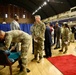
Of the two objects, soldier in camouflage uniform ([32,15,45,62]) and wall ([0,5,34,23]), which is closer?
soldier in camouflage uniform ([32,15,45,62])

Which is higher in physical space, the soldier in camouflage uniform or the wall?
the wall

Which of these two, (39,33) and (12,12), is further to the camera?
(12,12)

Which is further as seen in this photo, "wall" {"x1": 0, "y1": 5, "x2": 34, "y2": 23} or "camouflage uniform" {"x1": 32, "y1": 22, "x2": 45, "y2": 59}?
"wall" {"x1": 0, "y1": 5, "x2": 34, "y2": 23}

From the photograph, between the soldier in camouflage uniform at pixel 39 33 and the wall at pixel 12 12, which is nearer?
the soldier in camouflage uniform at pixel 39 33

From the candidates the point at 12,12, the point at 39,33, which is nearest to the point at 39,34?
the point at 39,33

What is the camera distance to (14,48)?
13.9ft

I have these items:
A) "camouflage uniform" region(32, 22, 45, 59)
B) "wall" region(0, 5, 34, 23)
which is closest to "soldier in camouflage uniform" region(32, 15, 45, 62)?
"camouflage uniform" region(32, 22, 45, 59)

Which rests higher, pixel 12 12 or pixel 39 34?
pixel 12 12

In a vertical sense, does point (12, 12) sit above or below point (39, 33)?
above

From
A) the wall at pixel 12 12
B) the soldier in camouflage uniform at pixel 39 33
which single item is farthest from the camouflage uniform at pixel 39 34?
the wall at pixel 12 12

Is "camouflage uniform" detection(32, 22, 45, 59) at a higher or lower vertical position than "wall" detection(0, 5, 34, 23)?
lower

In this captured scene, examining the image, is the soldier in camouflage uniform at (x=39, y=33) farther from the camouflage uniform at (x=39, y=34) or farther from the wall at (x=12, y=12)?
the wall at (x=12, y=12)

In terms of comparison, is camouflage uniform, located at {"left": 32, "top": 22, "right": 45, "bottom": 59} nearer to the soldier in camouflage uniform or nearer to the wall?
the soldier in camouflage uniform

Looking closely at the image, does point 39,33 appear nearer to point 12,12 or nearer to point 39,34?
point 39,34
